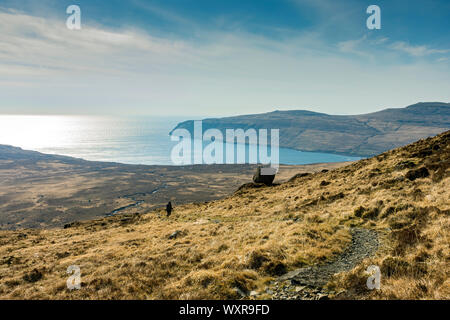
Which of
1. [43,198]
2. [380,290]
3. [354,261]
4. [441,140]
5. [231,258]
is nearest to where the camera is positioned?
[380,290]

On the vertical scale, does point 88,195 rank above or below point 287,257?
A: below

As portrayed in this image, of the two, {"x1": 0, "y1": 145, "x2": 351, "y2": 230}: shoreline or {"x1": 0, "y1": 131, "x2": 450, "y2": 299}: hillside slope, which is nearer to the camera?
{"x1": 0, "y1": 131, "x2": 450, "y2": 299}: hillside slope

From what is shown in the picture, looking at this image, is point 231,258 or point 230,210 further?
point 230,210

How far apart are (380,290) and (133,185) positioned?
17879cm

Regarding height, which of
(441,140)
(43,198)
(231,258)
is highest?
(441,140)

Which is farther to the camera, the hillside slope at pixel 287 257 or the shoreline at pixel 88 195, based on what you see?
the shoreline at pixel 88 195

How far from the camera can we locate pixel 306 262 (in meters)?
9.84

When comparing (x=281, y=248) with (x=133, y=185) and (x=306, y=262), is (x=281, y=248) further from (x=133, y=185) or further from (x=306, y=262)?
(x=133, y=185)

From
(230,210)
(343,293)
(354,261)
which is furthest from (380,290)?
(230,210)

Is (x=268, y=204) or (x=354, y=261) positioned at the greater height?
(x=354, y=261)

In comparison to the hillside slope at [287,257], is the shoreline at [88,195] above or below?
below

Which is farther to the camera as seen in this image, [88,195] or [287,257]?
[88,195]

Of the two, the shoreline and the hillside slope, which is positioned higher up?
the hillside slope
